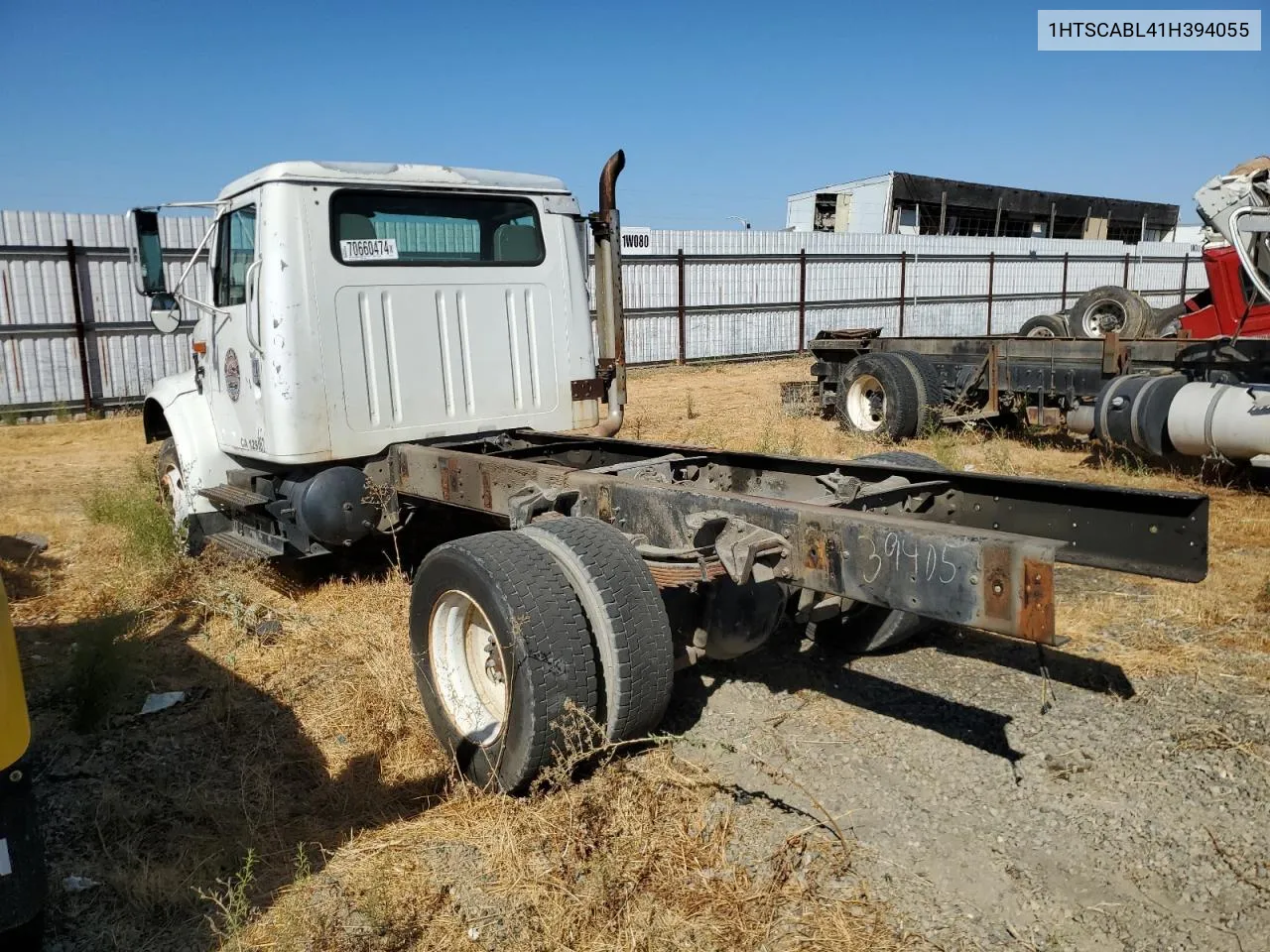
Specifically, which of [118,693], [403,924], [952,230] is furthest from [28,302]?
[952,230]

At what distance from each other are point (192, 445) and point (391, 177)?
2.03 meters

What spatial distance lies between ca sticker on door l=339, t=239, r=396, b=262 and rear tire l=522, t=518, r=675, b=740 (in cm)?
240

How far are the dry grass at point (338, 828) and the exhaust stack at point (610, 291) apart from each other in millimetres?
1856

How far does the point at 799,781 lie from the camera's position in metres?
2.95

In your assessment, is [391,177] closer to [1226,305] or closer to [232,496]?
[232,496]

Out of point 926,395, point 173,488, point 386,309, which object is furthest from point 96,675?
point 926,395

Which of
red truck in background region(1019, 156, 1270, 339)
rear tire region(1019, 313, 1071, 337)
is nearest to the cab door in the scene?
red truck in background region(1019, 156, 1270, 339)

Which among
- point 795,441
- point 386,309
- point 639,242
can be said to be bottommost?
point 795,441

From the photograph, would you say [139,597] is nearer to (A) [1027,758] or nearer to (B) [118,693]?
(B) [118,693]

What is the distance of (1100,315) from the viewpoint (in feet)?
39.1

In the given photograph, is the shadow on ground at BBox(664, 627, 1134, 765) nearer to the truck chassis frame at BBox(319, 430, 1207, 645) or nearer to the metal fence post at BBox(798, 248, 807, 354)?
the truck chassis frame at BBox(319, 430, 1207, 645)

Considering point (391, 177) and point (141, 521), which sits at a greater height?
point (391, 177)

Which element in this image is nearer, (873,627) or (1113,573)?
(873,627)

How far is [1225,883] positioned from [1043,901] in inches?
19.2
